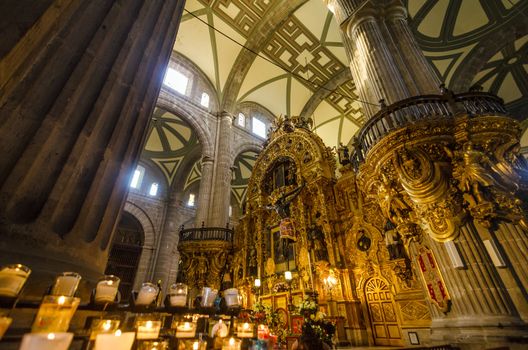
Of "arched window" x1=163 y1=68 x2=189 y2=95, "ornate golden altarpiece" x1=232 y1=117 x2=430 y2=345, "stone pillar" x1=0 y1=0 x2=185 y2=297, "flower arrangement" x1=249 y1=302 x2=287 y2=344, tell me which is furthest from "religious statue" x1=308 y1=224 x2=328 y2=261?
"arched window" x1=163 y1=68 x2=189 y2=95

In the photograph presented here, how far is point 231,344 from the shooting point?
5.61 feet

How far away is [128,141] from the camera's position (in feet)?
6.91

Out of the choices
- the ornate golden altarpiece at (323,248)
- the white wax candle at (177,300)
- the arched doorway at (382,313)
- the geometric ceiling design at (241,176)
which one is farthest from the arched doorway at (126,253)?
the white wax candle at (177,300)

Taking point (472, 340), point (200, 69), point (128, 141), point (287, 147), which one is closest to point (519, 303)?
point (472, 340)

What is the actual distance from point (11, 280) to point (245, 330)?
60.1 inches

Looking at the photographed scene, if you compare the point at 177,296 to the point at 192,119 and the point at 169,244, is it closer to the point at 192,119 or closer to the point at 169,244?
the point at 192,119

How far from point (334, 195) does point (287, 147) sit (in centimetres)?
384

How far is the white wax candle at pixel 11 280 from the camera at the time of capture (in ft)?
3.06

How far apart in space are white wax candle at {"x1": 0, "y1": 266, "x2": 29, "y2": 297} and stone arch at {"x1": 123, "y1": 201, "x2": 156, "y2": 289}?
16.3m

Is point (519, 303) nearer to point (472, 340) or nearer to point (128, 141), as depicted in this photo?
point (472, 340)

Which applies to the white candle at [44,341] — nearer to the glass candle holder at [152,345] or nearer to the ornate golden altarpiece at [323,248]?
the glass candle holder at [152,345]

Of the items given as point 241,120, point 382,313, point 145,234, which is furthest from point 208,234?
point 241,120

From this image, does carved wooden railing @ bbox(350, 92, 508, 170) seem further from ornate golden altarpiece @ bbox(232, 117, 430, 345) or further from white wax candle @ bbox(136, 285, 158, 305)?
white wax candle @ bbox(136, 285, 158, 305)

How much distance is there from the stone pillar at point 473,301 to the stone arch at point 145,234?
15.5 metres
